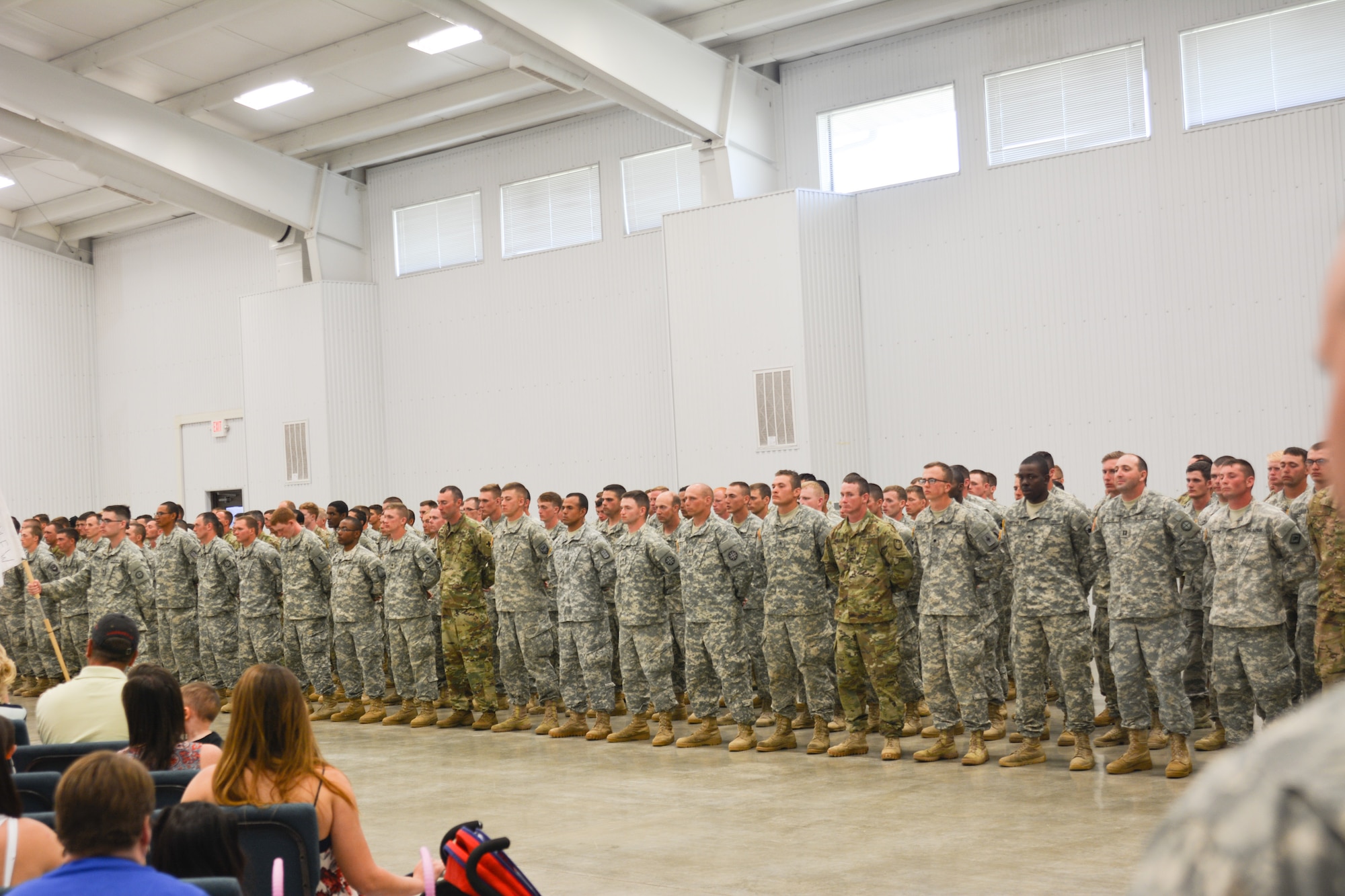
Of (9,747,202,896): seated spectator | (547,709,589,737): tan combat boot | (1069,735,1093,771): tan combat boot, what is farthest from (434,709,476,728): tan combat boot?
(9,747,202,896): seated spectator

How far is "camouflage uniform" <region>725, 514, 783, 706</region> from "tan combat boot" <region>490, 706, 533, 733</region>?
5.55 feet

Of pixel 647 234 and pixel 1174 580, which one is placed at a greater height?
pixel 647 234

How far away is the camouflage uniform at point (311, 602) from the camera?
1012cm

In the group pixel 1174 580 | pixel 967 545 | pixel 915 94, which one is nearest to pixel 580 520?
pixel 967 545

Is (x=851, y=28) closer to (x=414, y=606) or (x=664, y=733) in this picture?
(x=414, y=606)

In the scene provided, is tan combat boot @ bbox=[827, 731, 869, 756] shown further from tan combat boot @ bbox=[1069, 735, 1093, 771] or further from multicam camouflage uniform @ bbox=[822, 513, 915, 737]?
tan combat boot @ bbox=[1069, 735, 1093, 771]

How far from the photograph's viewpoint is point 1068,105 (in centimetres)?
1077

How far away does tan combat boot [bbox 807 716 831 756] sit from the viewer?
7527 millimetres

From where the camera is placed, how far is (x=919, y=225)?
11625 mm

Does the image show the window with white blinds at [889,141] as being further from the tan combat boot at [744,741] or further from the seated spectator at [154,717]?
the seated spectator at [154,717]

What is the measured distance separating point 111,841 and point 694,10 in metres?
10.8

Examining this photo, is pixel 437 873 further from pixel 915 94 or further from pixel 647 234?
pixel 647 234

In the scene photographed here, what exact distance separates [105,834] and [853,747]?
5.77m

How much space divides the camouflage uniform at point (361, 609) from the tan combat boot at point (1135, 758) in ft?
18.2
